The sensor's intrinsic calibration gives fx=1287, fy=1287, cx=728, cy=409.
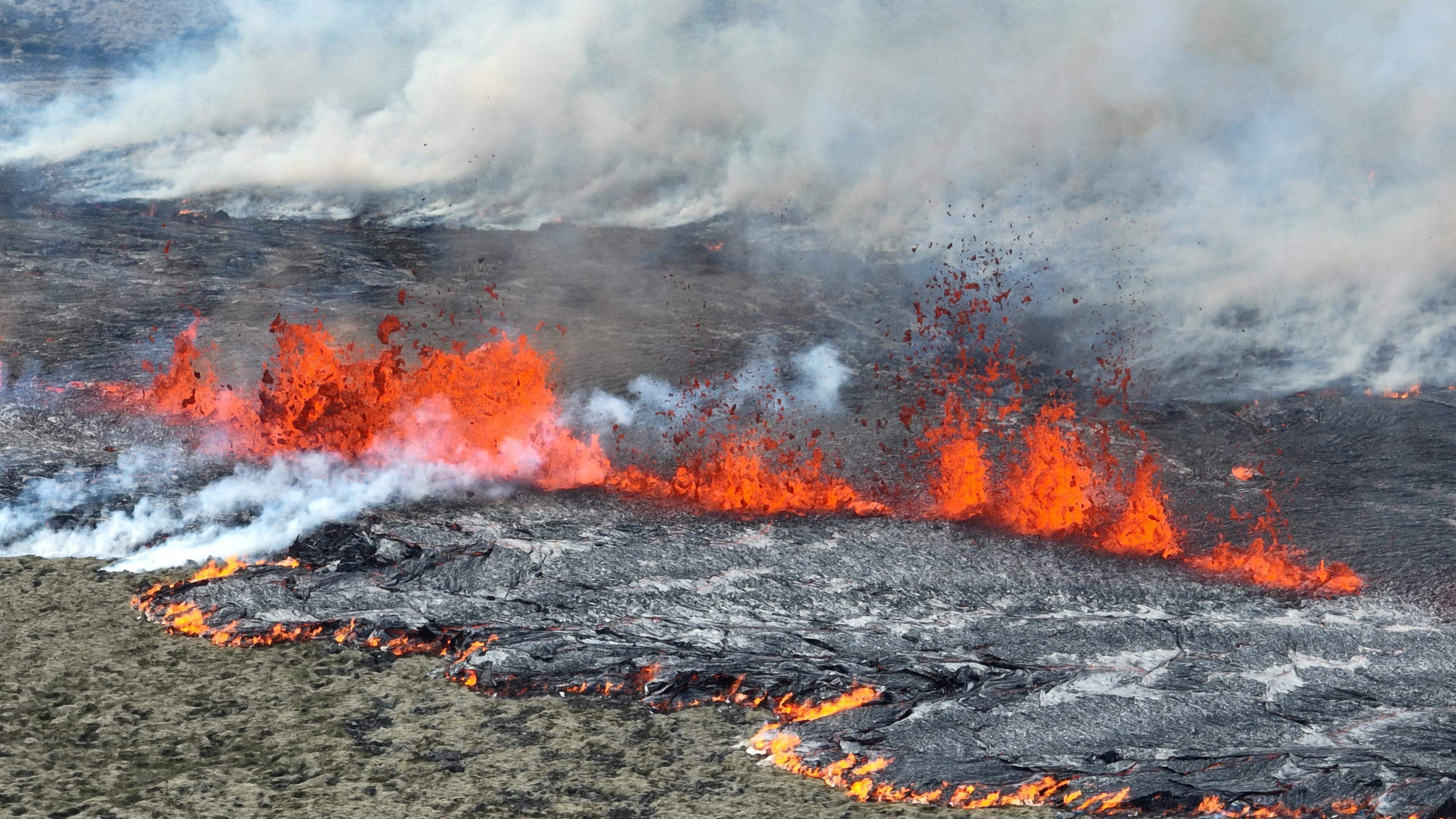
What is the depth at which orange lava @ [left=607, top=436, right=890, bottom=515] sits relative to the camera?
1152 cm

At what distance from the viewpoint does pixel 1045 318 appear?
55.5 feet

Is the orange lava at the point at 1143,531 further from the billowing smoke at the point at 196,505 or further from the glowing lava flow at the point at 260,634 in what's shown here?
the glowing lava flow at the point at 260,634

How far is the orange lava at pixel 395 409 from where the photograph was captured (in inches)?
485

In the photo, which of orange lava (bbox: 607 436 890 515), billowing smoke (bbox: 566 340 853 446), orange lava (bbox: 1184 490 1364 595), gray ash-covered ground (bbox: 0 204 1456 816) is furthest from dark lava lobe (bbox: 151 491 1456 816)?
billowing smoke (bbox: 566 340 853 446)

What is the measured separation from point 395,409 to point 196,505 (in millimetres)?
2332

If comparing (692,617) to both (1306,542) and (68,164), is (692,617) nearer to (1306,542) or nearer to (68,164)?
(1306,542)

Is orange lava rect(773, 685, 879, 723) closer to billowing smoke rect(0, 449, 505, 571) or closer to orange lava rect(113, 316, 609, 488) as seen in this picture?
orange lava rect(113, 316, 609, 488)

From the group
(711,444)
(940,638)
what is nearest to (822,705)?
(940,638)

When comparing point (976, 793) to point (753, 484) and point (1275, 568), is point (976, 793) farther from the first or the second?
point (753, 484)

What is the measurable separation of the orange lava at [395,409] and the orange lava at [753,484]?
584mm

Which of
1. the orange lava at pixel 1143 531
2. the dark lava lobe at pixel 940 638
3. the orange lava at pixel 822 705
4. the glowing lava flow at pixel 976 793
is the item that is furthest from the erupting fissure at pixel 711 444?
the glowing lava flow at pixel 976 793

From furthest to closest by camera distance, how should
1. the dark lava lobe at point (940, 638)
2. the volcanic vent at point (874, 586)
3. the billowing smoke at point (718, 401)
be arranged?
the billowing smoke at point (718, 401) → the volcanic vent at point (874, 586) → the dark lava lobe at point (940, 638)

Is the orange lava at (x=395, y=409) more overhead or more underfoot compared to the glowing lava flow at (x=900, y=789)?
more overhead

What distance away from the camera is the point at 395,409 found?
13062 millimetres
